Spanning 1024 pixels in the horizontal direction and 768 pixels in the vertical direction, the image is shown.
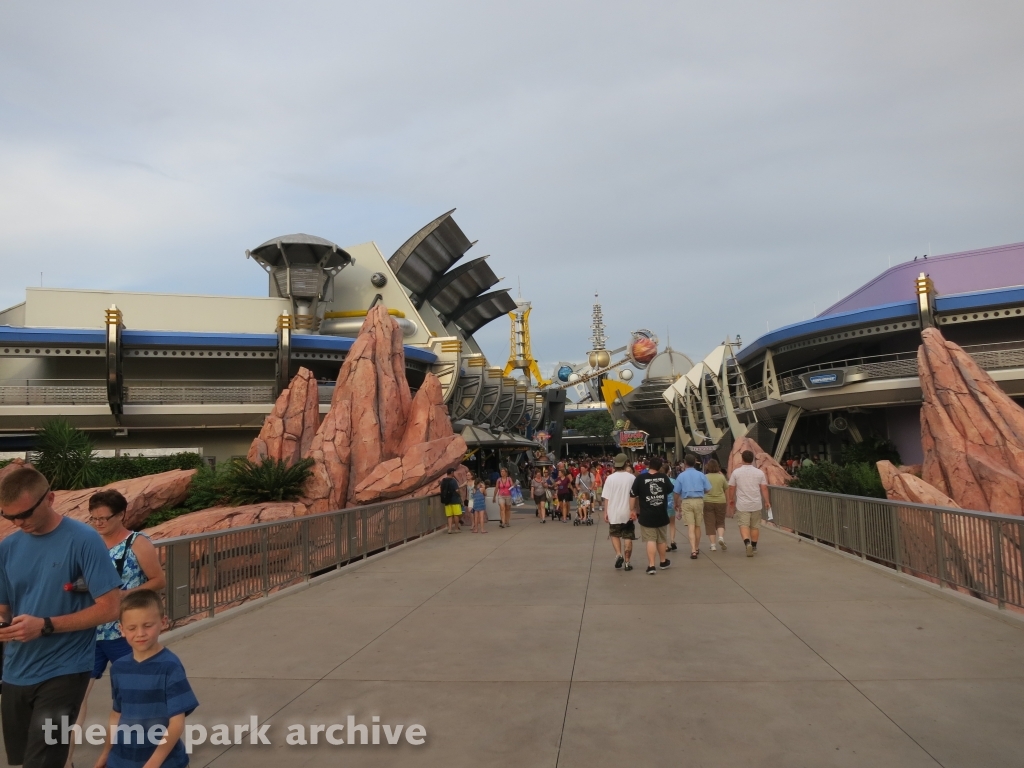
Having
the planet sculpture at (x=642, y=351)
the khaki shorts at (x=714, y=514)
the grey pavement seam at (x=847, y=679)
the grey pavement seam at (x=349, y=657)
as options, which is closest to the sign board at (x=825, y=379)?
the khaki shorts at (x=714, y=514)

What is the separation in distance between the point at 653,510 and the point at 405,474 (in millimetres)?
12631

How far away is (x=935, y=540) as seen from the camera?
9.20 m

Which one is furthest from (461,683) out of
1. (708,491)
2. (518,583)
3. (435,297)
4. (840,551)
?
(435,297)

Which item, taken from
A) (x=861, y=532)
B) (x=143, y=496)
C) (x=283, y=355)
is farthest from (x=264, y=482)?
(x=283, y=355)

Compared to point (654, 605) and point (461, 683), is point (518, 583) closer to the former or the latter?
point (654, 605)

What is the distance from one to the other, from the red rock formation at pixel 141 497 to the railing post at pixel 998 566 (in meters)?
20.3

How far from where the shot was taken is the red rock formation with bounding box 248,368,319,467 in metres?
26.5

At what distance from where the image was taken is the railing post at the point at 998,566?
7738 millimetres

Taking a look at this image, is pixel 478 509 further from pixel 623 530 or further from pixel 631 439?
pixel 631 439

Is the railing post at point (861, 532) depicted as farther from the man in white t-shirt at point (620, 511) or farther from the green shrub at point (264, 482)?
the green shrub at point (264, 482)

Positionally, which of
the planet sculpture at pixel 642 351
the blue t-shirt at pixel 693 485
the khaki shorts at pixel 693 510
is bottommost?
the khaki shorts at pixel 693 510

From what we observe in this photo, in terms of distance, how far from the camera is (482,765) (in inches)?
167

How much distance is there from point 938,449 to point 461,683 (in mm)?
20523

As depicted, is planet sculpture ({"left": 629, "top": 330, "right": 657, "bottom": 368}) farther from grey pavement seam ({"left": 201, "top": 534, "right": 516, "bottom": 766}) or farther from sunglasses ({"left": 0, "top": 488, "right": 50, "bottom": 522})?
sunglasses ({"left": 0, "top": 488, "right": 50, "bottom": 522})
